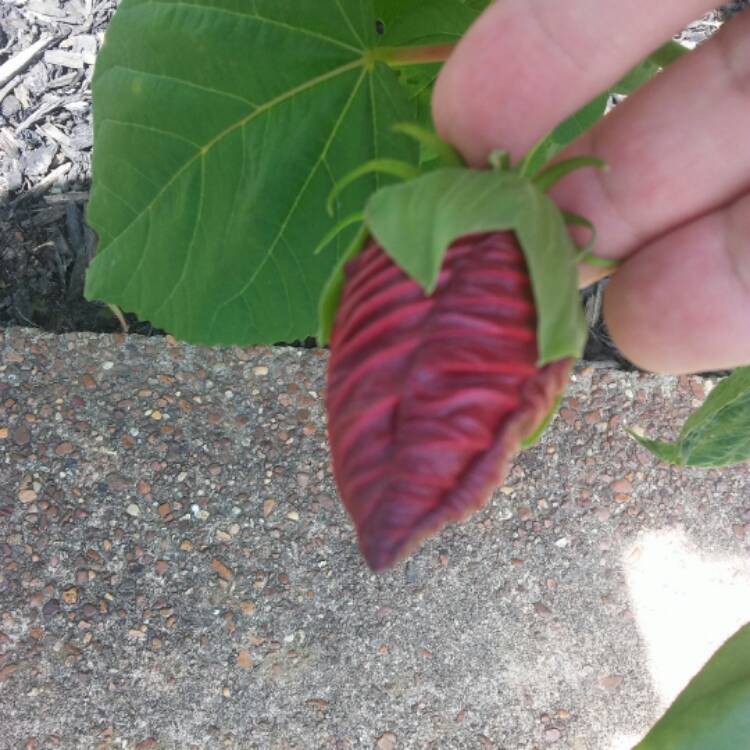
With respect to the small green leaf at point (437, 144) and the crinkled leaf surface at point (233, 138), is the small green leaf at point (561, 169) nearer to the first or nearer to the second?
the small green leaf at point (437, 144)

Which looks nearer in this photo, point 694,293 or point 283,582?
point 694,293

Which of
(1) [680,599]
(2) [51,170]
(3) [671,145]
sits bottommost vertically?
(1) [680,599]

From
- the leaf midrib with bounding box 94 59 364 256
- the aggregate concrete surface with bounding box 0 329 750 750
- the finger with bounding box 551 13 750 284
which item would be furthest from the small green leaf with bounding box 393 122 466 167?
the aggregate concrete surface with bounding box 0 329 750 750

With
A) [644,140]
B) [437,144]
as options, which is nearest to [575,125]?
[644,140]

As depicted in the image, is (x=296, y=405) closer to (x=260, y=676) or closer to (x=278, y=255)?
(x=260, y=676)

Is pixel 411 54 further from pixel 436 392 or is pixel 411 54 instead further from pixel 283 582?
pixel 283 582

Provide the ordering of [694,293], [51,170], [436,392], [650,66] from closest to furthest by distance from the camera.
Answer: [436,392]
[694,293]
[650,66]
[51,170]
